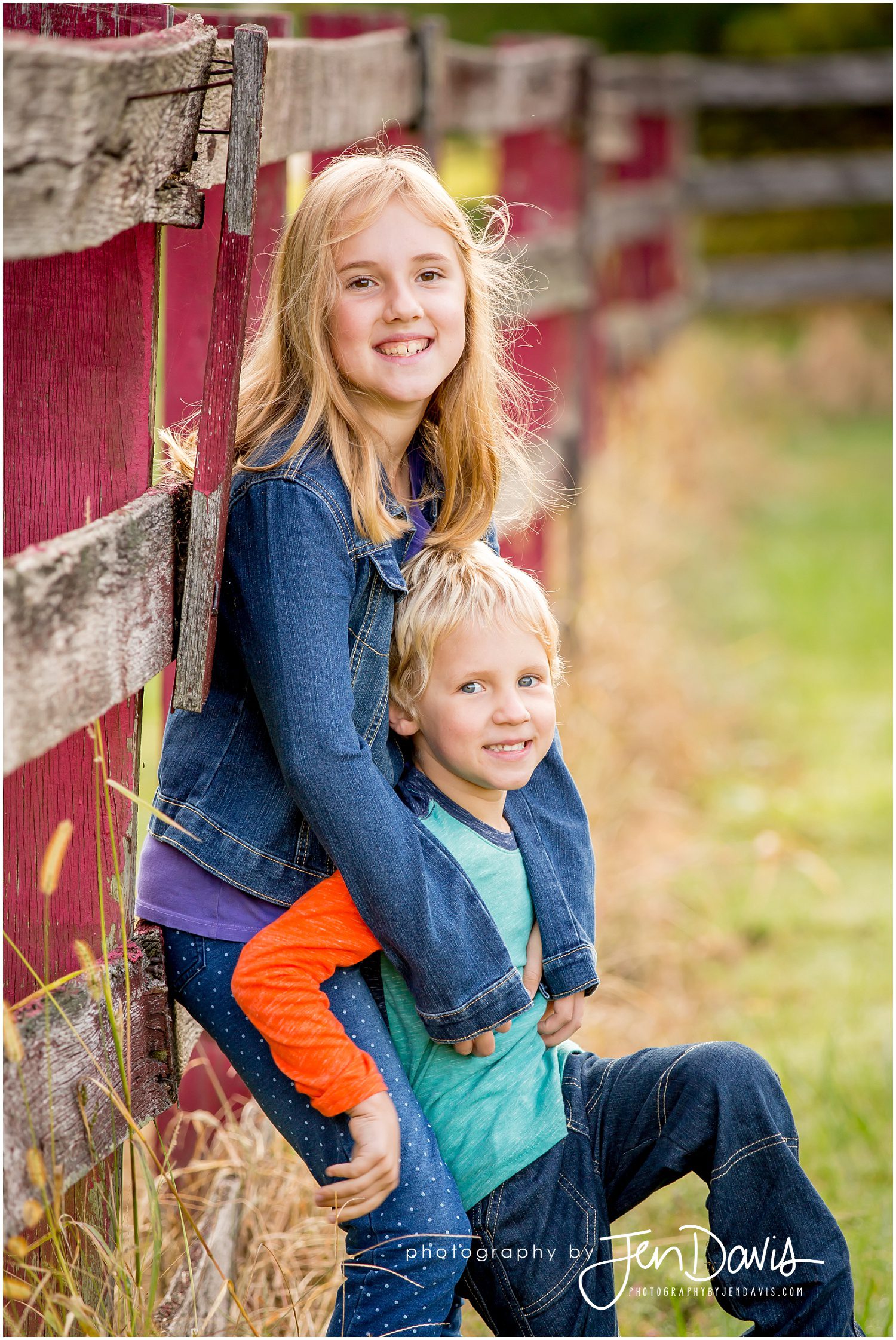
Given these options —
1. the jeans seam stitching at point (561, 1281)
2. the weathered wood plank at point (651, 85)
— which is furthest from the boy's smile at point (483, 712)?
the weathered wood plank at point (651, 85)

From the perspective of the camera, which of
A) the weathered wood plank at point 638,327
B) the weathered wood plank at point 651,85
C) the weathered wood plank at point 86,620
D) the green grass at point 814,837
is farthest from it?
the weathered wood plank at point 651,85

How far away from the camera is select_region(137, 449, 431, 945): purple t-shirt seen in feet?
5.83

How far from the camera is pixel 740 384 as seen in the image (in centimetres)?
997

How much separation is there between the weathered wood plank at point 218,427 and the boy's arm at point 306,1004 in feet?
1.04

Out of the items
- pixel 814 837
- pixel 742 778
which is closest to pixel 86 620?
pixel 814 837

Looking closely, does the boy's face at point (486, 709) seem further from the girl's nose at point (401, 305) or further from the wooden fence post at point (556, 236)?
the wooden fence post at point (556, 236)

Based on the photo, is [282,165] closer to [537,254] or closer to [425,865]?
[425,865]

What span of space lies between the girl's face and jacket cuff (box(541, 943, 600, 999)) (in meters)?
0.79

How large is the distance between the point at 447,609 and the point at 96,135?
78cm

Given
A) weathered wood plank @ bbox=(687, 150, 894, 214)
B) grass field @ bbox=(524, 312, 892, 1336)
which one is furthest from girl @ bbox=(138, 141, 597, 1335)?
weathered wood plank @ bbox=(687, 150, 894, 214)

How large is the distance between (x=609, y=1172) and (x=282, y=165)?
1.82 metres

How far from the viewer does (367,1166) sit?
165cm

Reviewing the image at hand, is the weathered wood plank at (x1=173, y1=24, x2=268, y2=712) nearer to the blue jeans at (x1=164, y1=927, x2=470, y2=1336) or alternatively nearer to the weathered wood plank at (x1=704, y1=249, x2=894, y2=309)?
the blue jeans at (x1=164, y1=927, x2=470, y2=1336)

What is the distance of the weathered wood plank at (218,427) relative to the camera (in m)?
1.61
